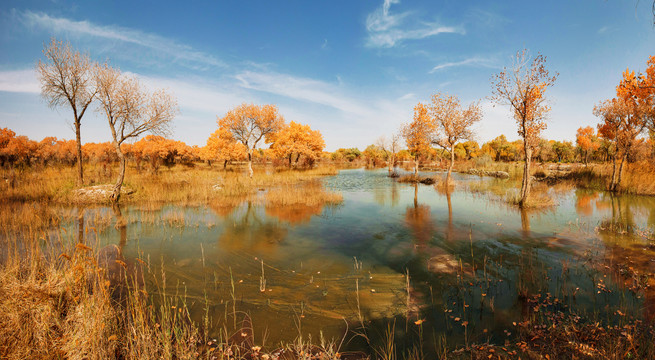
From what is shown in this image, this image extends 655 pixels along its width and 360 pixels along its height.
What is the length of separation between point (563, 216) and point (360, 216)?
1002 cm

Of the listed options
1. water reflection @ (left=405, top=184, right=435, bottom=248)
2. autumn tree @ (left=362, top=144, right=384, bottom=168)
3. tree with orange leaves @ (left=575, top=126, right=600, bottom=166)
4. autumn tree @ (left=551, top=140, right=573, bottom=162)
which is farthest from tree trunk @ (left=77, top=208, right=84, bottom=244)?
autumn tree @ (left=551, top=140, right=573, bottom=162)

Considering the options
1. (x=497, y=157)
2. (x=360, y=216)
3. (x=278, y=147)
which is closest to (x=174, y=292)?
(x=360, y=216)

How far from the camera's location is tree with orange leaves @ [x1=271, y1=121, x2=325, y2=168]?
4481 cm

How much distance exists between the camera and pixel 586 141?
188 ft

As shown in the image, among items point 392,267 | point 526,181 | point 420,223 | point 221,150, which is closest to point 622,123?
point 526,181

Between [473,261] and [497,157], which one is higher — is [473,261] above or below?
below

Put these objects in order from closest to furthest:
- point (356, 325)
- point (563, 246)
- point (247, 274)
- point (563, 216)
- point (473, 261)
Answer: point (356, 325), point (247, 274), point (473, 261), point (563, 246), point (563, 216)

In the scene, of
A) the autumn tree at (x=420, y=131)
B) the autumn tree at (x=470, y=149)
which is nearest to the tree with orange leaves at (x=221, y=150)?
the autumn tree at (x=420, y=131)

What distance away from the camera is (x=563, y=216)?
1198 cm

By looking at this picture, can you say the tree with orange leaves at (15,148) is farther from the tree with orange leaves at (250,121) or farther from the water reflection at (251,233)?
the water reflection at (251,233)

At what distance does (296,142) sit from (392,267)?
1609 inches

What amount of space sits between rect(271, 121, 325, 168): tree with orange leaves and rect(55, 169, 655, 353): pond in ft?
106

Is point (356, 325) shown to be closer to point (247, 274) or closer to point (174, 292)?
point (247, 274)

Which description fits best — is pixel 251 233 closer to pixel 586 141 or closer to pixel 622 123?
pixel 622 123
